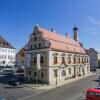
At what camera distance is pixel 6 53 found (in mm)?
91438

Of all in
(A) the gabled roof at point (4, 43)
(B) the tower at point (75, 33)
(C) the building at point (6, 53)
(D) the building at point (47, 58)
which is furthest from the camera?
(C) the building at point (6, 53)

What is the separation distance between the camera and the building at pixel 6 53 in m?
88.5

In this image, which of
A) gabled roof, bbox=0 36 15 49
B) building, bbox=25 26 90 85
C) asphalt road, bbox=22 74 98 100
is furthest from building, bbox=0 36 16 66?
asphalt road, bbox=22 74 98 100

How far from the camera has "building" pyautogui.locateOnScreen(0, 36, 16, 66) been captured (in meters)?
88.5

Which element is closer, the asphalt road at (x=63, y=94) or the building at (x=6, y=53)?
the asphalt road at (x=63, y=94)

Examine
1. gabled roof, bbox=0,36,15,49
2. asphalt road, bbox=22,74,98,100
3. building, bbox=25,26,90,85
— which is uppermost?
gabled roof, bbox=0,36,15,49

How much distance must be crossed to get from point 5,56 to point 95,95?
3067 inches

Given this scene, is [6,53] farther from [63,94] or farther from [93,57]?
[63,94]

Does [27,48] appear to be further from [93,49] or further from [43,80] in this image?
[93,49]

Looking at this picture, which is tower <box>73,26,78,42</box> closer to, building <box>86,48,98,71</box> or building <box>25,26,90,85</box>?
building <box>25,26,90,85</box>

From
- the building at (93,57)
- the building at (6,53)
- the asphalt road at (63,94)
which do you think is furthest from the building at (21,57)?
the building at (93,57)

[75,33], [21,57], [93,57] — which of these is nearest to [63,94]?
[75,33]

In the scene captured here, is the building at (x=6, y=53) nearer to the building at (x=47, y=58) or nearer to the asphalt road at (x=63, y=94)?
the building at (x=47, y=58)

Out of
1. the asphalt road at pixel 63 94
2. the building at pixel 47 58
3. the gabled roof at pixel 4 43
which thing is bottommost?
the asphalt road at pixel 63 94
